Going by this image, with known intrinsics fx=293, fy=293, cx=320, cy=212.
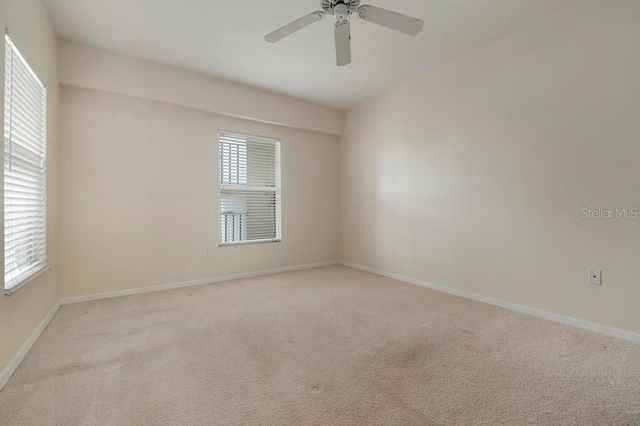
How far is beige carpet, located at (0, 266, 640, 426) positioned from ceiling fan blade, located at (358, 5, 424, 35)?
229 cm

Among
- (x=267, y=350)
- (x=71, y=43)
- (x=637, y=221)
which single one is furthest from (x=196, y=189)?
(x=637, y=221)

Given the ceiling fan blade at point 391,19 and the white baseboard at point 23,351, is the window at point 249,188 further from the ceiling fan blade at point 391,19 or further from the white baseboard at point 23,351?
the ceiling fan blade at point 391,19

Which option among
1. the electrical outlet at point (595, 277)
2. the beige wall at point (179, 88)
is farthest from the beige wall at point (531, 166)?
the beige wall at point (179, 88)

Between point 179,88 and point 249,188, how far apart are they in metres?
1.56

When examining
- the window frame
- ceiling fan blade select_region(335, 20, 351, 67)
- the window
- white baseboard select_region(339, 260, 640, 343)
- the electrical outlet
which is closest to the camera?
the window frame

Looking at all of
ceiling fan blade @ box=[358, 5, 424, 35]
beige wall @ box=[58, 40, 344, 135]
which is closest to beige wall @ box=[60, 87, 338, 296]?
beige wall @ box=[58, 40, 344, 135]

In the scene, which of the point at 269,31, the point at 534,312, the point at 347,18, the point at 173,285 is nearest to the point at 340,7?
the point at 347,18

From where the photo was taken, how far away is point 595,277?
7.98 feet

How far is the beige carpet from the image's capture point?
4.76 feet

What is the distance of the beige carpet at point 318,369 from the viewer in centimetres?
145

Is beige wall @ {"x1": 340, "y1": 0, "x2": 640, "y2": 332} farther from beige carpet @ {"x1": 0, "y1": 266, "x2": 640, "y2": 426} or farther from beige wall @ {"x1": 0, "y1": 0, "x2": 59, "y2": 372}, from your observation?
beige wall @ {"x1": 0, "y1": 0, "x2": 59, "y2": 372}

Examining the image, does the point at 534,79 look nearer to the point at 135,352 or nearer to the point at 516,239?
the point at 516,239

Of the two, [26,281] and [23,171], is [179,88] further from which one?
[26,281]

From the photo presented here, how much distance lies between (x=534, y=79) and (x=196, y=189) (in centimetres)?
394
